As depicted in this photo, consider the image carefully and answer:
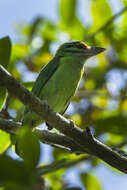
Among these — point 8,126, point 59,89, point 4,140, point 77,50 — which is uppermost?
point 77,50

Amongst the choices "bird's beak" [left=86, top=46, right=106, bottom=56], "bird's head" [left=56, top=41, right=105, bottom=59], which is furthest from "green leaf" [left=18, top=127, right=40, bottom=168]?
"bird's head" [left=56, top=41, right=105, bottom=59]

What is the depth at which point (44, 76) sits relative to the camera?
3980 mm

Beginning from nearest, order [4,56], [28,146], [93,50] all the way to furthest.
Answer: [28,146] → [4,56] → [93,50]

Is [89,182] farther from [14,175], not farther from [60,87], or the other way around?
[14,175]

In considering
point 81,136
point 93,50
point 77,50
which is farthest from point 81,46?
point 81,136

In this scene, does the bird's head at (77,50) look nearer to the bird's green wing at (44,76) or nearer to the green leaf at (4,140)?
the bird's green wing at (44,76)

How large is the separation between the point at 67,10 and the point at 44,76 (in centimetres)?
102

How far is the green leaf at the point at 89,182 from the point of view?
10.5 ft

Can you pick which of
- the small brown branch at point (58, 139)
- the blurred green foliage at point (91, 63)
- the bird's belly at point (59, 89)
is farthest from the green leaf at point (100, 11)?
the small brown branch at point (58, 139)

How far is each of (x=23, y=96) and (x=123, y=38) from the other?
9.20ft

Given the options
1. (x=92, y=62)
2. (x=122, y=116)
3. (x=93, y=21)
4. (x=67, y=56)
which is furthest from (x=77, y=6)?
(x=122, y=116)

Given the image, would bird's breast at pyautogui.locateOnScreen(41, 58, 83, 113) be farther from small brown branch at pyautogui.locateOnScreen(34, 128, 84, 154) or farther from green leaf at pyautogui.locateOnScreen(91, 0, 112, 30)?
small brown branch at pyautogui.locateOnScreen(34, 128, 84, 154)

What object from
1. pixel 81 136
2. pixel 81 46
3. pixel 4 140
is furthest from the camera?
pixel 81 46

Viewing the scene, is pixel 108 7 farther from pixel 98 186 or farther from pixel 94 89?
pixel 98 186
